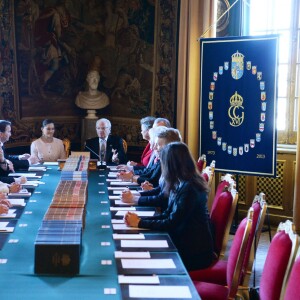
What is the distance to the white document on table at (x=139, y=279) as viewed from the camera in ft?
9.26

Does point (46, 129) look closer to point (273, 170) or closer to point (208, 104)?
point (208, 104)

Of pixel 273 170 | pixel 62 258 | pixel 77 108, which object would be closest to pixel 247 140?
pixel 273 170

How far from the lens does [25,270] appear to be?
294 centimetres

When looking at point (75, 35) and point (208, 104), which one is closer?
point (208, 104)

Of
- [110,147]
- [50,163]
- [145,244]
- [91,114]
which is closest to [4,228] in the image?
[145,244]

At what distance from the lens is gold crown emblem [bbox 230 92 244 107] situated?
7.22m

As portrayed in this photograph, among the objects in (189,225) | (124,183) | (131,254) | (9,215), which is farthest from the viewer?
(124,183)

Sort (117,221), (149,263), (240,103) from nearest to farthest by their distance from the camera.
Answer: (149,263)
(117,221)
(240,103)

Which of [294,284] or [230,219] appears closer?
[294,284]

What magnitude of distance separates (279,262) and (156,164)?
317 centimetres

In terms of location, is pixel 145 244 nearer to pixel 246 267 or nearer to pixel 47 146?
pixel 246 267

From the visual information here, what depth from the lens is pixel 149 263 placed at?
10.2ft

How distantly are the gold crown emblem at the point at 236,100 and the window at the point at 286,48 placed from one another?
1.01m

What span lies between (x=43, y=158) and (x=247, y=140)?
276 centimetres
